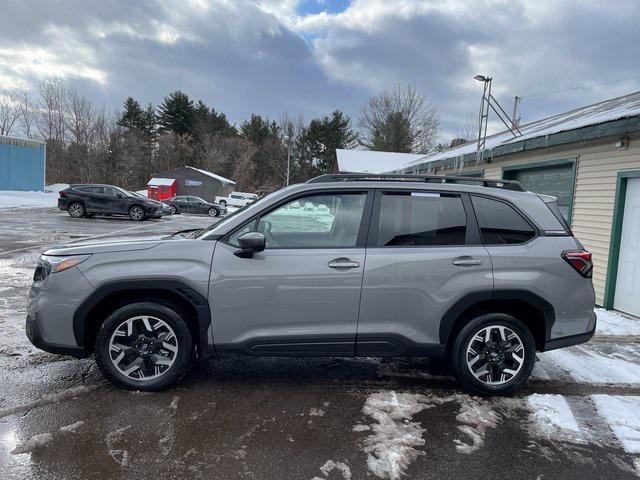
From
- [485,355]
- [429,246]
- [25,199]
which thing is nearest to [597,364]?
[485,355]

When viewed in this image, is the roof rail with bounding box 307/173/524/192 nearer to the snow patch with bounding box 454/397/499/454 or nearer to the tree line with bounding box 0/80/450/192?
the snow patch with bounding box 454/397/499/454

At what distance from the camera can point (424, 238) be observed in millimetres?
3705

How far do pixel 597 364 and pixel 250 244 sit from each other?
3.97 meters

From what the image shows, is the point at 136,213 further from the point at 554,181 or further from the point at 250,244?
the point at 250,244

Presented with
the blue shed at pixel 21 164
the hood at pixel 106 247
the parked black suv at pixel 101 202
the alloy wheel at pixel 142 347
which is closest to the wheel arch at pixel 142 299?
the alloy wheel at pixel 142 347

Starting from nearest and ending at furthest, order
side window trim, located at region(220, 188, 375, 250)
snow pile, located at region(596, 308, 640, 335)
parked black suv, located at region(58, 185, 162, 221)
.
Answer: side window trim, located at region(220, 188, 375, 250) → snow pile, located at region(596, 308, 640, 335) → parked black suv, located at region(58, 185, 162, 221)

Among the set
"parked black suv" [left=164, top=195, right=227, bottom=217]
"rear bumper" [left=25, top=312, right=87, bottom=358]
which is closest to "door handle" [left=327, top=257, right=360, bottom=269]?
"rear bumper" [left=25, top=312, right=87, bottom=358]

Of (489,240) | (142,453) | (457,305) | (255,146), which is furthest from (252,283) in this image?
(255,146)

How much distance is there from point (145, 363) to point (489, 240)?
3.01 meters

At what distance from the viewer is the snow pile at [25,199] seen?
25150 mm

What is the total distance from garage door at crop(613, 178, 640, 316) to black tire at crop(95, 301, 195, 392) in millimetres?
6683

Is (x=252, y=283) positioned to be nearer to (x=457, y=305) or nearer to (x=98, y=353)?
(x=98, y=353)

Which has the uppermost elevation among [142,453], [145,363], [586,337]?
[586,337]

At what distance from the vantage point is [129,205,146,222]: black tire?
2119 cm
